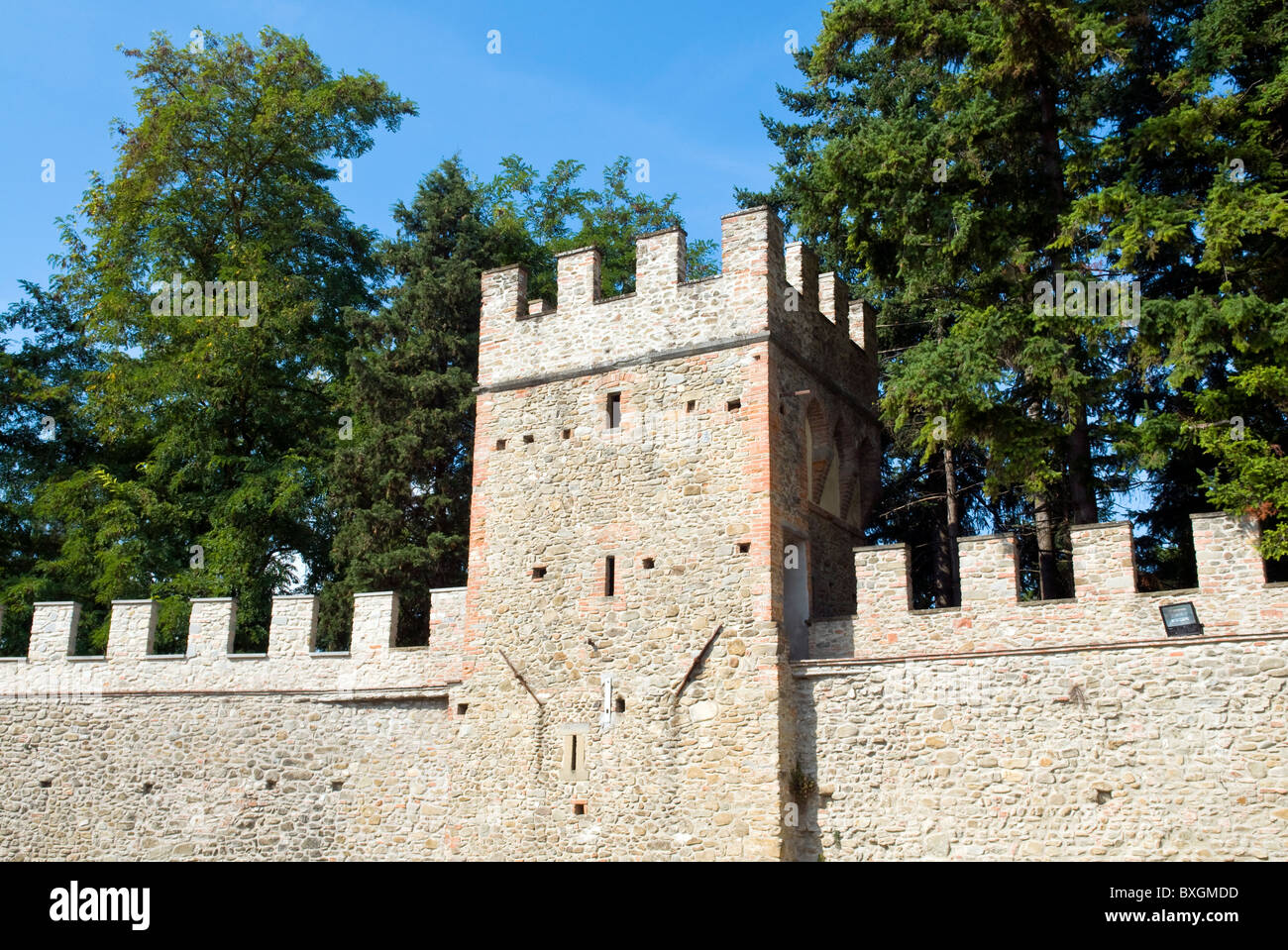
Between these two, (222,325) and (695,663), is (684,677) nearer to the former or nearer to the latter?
(695,663)

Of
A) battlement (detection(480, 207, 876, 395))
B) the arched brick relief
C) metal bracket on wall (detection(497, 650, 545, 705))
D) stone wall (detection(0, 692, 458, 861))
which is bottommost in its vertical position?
stone wall (detection(0, 692, 458, 861))

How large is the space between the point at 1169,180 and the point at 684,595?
27.1ft

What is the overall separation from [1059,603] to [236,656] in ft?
35.4

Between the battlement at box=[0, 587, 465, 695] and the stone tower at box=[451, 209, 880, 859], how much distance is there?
0.80 m

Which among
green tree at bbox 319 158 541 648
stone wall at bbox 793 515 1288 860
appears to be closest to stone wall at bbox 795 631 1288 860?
stone wall at bbox 793 515 1288 860

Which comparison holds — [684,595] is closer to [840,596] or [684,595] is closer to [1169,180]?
[840,596]

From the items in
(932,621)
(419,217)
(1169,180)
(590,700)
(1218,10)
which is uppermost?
(419,217)

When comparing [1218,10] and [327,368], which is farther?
[327,368]

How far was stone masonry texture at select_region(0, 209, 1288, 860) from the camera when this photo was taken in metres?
11.8

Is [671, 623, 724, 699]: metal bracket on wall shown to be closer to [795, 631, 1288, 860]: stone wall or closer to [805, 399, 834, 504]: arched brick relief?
[795, 631, 1288, 860]: stone wall

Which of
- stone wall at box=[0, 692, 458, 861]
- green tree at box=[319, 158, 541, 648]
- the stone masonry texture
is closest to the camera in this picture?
the stone masonry texture

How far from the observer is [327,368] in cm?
2462

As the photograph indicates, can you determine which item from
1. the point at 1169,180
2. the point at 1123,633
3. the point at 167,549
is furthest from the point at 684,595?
the point at 167,549

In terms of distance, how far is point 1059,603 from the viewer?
12.5 meters
